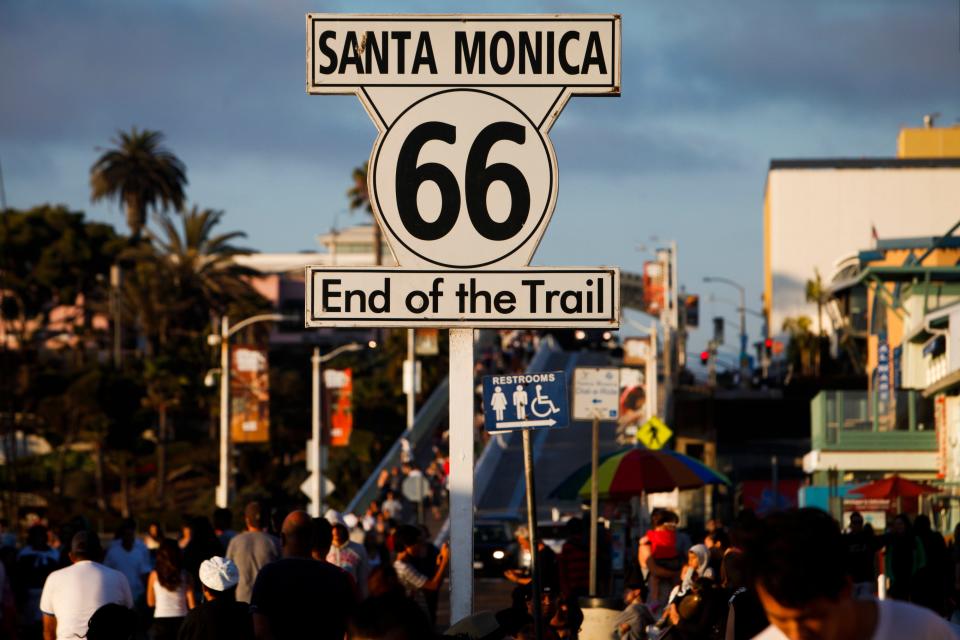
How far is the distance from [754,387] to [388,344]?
18.0m

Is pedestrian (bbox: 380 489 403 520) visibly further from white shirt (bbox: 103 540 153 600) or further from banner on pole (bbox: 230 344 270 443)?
white shirt (bbox: 103 540 153 600)

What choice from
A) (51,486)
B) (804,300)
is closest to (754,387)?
(804,300)

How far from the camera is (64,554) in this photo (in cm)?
1567

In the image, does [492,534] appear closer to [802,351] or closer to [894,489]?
[894,489]

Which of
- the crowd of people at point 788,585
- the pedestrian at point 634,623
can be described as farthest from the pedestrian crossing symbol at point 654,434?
the pedestrian at point 634,623

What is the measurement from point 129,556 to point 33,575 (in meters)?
1.26

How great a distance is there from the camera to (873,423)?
130ft

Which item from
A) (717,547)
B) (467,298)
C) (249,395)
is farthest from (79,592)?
(249,395)

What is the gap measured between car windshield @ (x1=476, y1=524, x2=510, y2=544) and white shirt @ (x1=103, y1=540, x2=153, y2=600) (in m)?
19.2

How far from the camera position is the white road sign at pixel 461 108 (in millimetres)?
7094

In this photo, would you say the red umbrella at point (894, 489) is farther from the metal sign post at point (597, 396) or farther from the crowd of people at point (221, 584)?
the crowd of people at point (221, 584)

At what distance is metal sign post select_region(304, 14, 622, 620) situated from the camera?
7090 mm

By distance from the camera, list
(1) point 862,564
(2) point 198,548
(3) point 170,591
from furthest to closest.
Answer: (3) point 170,591, (2) point 198,548, (1) point 862,564

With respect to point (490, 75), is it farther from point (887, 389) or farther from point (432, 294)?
point (887, 389)
